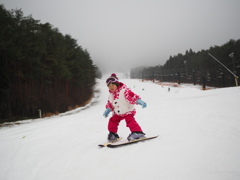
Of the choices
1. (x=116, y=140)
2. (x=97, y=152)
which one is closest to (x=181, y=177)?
(x=97, y=152)

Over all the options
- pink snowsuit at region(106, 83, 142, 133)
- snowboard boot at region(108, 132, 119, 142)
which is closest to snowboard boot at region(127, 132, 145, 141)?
pink snowsuit at region(106, 83, 142, 133)

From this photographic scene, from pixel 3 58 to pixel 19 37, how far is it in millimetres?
2798

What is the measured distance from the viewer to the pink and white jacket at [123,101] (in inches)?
130

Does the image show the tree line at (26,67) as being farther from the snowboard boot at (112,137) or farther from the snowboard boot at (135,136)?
the snowboard boot at (135,136)

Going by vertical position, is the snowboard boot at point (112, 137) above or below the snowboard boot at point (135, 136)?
below

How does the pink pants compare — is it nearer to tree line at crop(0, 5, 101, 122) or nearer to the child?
the child

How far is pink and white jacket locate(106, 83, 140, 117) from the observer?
330 centimetres

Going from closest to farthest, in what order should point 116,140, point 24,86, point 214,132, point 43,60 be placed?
point 214,132 → point 116,140 → point 24,86 → point 43,60

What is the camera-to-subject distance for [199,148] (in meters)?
2.22

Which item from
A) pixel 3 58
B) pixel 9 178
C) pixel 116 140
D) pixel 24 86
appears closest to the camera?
pixel 9 178

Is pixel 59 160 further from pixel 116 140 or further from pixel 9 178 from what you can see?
pixel 116 140

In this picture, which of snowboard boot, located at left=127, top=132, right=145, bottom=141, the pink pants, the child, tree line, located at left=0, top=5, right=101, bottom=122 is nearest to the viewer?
snowboard boot, located at left=127, top=132, right=145, bottom=141

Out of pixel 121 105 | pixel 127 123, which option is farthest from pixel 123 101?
pixel 127 123

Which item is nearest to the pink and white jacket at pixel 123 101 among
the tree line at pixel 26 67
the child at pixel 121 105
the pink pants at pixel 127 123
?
the child at pixel 121 105
